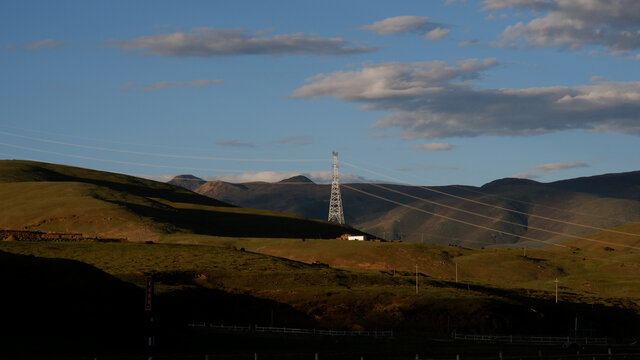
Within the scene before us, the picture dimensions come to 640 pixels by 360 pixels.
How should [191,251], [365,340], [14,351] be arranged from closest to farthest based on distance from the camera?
1. [14,351]
2. [365,340]
3. [191,251]

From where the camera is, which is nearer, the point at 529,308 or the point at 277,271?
the point at 529,308

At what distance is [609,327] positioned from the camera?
146 meters

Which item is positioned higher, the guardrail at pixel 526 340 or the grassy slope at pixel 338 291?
the grassy slope at pixel 338 291

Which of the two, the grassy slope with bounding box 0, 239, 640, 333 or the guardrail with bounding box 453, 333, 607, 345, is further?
the grassy slope with bounding box 0, 239, 640, 333

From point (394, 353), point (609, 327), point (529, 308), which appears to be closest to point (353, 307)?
point (529, 308)

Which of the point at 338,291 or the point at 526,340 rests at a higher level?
the point at 338,291

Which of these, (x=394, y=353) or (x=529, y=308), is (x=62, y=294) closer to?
(x=394, y=353)

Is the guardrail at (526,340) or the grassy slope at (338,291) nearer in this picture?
the guardrail at (526,340)

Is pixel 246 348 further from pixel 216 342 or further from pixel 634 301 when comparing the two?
pixel 634 301

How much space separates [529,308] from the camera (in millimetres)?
146750

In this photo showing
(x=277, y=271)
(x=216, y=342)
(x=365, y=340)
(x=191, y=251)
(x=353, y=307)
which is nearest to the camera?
(x=216, y=342)

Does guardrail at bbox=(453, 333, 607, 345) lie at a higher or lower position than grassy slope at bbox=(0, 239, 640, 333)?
lower

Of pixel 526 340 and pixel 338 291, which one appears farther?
pixel 338 291

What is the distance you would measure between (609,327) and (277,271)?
6243 centimetres
